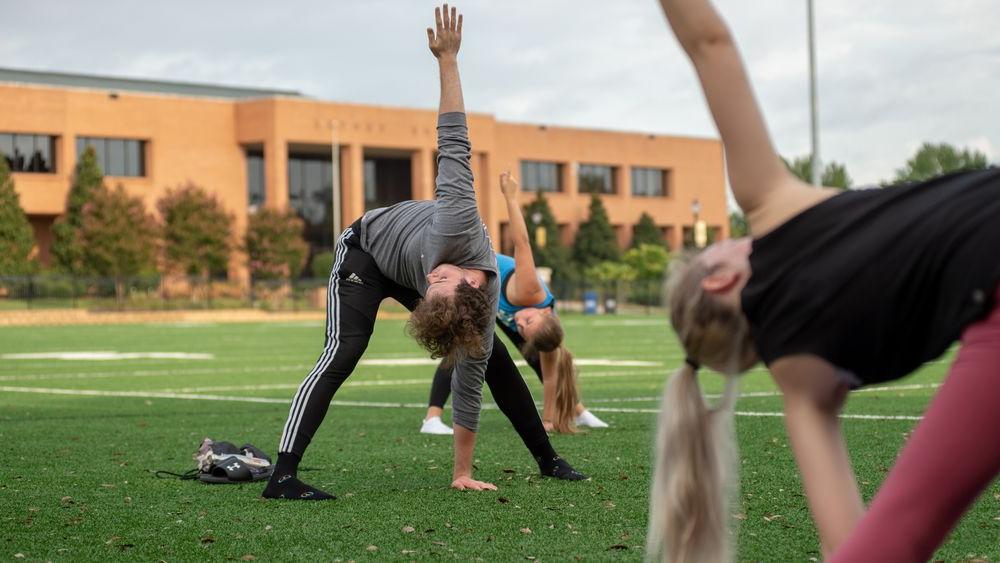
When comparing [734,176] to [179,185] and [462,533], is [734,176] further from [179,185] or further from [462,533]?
→ [179,185]

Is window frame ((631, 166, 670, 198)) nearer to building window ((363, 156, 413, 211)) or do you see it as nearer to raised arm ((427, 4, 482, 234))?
building window ((363, 156, 413, 211))

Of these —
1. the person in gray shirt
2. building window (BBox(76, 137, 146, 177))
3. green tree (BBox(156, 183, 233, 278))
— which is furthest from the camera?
building window (BBox(76, 137, 146, 177))

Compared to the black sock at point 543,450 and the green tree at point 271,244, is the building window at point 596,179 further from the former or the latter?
the black sock at point 543,450

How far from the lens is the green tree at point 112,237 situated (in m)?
56.0

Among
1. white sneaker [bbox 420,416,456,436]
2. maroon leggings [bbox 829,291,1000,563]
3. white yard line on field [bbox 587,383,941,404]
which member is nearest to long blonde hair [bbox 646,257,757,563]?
maroon leggings [bbox 829,291,1000,563]

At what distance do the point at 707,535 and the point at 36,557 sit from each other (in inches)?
115

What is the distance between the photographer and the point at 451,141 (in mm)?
5547

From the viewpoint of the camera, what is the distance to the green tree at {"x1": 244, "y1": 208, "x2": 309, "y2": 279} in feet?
207

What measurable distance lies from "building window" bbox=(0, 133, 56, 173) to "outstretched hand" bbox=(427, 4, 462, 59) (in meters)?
59.7

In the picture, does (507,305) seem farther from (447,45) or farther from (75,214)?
(75,214)

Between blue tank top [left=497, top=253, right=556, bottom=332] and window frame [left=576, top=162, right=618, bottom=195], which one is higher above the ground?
window frame [left=576, top=162, right=618, bottom=195]

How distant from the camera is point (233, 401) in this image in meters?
12.8

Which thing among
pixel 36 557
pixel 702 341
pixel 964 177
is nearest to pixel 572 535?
pixel 36 557

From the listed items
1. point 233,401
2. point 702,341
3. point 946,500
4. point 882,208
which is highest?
point 882,208
